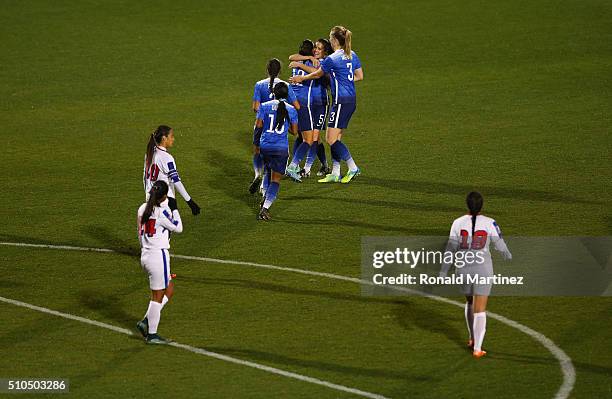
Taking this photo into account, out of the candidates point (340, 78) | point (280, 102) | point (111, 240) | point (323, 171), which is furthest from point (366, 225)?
point (111, 240)

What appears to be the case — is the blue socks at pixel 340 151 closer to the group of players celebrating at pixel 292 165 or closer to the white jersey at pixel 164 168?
the group of players celebrating at pixel 292 165

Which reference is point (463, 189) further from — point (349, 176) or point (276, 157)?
point (276, 157)

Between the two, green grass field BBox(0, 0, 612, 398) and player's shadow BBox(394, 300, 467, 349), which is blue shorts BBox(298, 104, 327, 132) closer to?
green grass field BBox(0, 0, 612, 398)

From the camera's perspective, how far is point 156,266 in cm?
1228

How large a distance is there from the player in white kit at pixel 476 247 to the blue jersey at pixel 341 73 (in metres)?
8.21

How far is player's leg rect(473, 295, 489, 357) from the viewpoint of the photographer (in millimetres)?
11883

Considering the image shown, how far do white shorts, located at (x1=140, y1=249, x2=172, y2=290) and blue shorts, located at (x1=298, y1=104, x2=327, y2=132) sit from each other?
8.13 metres

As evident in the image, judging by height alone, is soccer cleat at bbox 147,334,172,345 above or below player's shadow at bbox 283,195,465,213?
below

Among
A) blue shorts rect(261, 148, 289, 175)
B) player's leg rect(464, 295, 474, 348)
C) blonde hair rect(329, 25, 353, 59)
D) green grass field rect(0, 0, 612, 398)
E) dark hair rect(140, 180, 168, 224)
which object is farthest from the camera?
blonde hair rect(329, 25, 353, 59)

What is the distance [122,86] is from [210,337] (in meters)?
18.1

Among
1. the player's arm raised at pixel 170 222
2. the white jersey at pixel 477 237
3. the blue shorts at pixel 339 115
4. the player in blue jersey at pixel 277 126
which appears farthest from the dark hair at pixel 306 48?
the white jersey at pixel 477 237

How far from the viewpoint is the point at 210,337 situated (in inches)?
504

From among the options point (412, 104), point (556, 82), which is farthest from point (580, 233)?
point (556, 82)

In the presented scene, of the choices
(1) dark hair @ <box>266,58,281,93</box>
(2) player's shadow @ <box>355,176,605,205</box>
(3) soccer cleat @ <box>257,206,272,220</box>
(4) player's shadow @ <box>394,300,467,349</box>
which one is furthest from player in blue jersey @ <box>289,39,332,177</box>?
(4) player's shadow @ <box>394,300,467,349</box>
